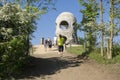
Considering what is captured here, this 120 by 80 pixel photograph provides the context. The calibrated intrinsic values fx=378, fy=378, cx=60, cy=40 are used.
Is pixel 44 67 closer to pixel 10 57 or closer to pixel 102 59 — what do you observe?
pixel 10 57

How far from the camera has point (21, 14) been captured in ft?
75.8

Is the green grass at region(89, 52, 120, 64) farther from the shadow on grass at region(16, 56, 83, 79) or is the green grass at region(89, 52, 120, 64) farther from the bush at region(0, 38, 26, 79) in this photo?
the bush at region(0, 38, 26, 79)

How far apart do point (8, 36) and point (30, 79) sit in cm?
287

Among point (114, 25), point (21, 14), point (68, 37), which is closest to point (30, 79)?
point (21, 14)

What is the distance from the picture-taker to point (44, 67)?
24.4 m

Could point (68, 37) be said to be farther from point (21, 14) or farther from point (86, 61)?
point (21, 14)

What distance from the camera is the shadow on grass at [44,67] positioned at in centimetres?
2203

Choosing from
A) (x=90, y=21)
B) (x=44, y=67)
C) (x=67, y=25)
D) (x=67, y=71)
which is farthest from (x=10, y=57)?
(x=67, y=25)

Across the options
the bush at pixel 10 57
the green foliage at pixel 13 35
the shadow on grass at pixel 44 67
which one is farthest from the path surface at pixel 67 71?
the green foliage at pixel 13 35

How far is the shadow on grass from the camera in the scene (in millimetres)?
22031

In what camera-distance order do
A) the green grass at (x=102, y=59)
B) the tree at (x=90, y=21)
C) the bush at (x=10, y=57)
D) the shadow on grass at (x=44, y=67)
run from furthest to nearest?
the tree at (x=90, y=21)
the green grass at (x=102, y=59)
the shadow on grass at (x=44, y=67)
the bush at (x=10, y=57)

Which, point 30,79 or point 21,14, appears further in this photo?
point 21,14

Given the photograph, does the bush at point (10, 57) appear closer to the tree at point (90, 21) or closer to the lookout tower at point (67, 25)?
the tree at point (90, 21)

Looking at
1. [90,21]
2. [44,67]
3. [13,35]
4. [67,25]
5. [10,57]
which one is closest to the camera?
[10,57]
